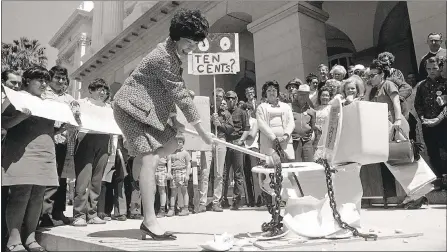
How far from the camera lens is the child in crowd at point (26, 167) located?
9.78 feet

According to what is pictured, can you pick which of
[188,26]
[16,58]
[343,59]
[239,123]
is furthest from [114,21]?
[188,26]

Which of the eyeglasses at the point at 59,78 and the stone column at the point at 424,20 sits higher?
the stone column at the point at 424,20

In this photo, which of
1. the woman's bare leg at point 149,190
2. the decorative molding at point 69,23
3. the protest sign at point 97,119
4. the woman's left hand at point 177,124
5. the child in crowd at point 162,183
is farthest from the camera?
the decorative molding at point 69,23

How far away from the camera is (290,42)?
27.4ft

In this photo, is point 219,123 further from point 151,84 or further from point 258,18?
point 258,18

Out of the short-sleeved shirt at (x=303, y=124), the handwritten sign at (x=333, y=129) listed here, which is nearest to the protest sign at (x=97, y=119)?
the short-sleeved shirt at (x=303, y=124)

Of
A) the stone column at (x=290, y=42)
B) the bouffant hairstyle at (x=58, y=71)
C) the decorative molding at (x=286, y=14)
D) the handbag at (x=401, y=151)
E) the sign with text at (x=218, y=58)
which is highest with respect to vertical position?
the decorative molding at (x=286, y=14)

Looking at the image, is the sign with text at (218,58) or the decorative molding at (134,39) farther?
the decorative molding at (134,39)

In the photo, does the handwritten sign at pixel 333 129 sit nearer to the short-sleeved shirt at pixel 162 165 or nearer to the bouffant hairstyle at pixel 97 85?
the bouffant hairstyle at pixel 97 85

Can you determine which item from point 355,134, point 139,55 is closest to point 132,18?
point 139,55

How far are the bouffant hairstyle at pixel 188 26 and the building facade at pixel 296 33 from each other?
4447 mm

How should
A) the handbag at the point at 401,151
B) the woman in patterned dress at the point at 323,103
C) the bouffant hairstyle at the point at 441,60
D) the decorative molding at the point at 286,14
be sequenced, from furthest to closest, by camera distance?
the decorative molding at the point at 286,14 → the woman in patterned dress at the point at 323,103 → the bouffant hairstyle at the point at 441,60 → the handbag at the point at 401,151

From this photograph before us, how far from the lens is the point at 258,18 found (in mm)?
8969

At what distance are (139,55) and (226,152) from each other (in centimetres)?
1031
